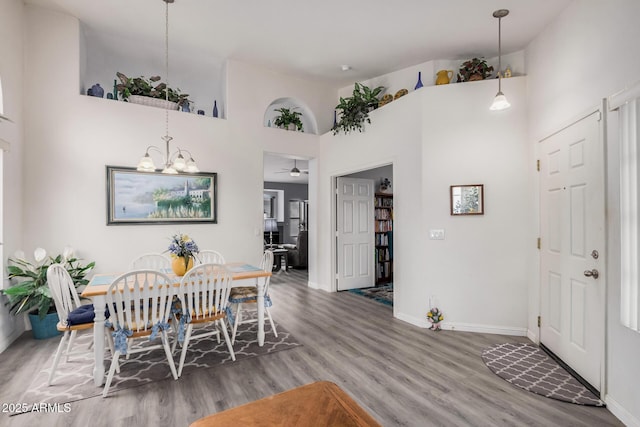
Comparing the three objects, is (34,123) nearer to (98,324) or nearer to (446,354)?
(98,324)

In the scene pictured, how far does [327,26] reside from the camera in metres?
3.85

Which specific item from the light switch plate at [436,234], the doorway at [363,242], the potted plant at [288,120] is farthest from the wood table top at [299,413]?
the potted plant at [288,120]

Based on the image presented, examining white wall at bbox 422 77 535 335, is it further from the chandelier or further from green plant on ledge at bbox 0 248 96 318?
green plant on ledge at bbox 0 248 96 318

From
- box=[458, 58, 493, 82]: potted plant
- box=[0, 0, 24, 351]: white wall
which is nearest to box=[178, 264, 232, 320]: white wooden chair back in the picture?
box=[0, 0, 24, 351]: white wall

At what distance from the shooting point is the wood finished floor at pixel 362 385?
212 centimetres

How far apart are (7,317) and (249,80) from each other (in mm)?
4272

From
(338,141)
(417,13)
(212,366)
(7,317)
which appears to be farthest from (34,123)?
(417,13)

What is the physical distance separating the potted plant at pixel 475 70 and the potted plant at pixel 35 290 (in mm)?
5282

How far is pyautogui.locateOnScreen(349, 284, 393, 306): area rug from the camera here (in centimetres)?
511

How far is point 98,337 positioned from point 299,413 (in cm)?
210

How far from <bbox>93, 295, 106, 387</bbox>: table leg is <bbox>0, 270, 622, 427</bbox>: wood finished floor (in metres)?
→ 0.21

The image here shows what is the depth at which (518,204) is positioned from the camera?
3.57 metres

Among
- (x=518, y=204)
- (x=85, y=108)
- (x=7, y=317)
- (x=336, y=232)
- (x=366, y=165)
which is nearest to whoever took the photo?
(x=7, y=317)

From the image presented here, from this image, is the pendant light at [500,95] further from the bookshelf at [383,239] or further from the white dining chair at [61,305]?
the white dining chair at [61,305]
